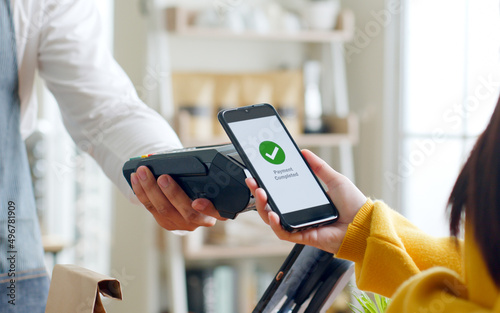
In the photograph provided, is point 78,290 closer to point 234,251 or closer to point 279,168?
point 279,168

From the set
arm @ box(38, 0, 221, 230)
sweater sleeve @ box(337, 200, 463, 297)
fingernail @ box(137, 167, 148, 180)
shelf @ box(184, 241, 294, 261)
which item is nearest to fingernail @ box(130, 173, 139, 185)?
fingernail @ box(137, 167, 148, 180)

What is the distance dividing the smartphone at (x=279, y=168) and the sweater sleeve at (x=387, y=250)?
41 millimetres

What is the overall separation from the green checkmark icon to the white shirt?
31 centimetres

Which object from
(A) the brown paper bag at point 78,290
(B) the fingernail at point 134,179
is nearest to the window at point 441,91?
(B) the fingernail at point 134,179

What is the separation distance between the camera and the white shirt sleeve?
3.16ft

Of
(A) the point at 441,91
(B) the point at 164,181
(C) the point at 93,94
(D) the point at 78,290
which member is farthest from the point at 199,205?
(A) the point at 441,91

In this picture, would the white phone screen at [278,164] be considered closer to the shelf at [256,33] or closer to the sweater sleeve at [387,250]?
the sweater sleeve at [387,250]

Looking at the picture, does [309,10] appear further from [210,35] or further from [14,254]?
[14,254]

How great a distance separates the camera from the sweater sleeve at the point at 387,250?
0.63m

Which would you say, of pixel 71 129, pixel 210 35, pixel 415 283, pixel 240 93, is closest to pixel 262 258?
pixel 240 93

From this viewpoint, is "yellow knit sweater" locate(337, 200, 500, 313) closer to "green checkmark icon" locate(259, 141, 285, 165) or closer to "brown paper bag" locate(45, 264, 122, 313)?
"green checkmark icon" locate(259, 141, 285, 165)

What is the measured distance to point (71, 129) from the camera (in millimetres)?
1040

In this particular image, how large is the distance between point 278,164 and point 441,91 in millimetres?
1589

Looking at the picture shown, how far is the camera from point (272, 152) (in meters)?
0.66
